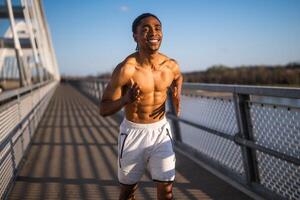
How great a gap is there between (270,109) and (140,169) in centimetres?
149

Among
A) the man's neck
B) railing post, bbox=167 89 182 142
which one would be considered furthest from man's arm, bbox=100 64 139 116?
railing post, bbox=167 89 182 142

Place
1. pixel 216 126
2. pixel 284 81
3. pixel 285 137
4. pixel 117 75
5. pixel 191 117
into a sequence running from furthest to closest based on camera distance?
pixel 284 81, pixel 191 117, pixel 216 126, pixel 285 137, pixel 117 75

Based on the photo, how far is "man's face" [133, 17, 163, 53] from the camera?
2887mm

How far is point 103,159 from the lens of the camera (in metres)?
6.21

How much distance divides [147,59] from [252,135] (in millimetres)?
1834

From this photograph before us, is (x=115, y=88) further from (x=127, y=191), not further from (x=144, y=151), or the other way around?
(x=127, y=191)

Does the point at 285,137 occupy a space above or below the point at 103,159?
above

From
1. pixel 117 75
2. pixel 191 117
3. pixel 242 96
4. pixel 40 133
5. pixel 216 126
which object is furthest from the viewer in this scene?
pixel 40 133

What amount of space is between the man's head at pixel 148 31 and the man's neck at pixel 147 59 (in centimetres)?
6

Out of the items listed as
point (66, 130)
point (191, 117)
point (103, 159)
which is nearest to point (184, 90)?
point (191, 117)

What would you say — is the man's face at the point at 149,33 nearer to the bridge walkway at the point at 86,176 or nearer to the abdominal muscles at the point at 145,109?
the abdominal muscles at the point at 145,109

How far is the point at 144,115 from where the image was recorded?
10.1 feet

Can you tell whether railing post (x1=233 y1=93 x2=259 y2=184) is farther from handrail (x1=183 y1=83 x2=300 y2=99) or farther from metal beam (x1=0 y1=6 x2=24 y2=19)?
metal beam (x1=0 y1=6 x2=24 y2=19)

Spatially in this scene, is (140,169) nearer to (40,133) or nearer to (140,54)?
(140,54)
